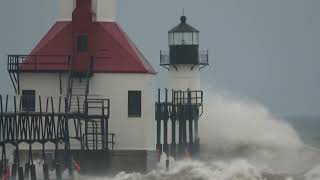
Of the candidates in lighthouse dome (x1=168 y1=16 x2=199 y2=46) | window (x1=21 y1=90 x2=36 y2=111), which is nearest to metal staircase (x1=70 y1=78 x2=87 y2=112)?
window (x1=21 y1=90 x2=36 y2=111)

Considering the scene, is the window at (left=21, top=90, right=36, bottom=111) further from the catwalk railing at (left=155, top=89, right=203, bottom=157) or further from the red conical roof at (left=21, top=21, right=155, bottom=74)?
the catwalk railing at (left=155, top=89, right=203, bottom=157)

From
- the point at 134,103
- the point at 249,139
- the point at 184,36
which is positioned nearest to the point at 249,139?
the point at 249,139

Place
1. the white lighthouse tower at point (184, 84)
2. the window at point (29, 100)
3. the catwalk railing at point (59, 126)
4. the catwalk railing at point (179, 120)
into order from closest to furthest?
the catwalk railing at point (59, 126), the window at point (29, 100), the catwalk railing at point (179, 120), the white lighthouse tower at point (184, 84)

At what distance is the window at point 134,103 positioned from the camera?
5656 cm

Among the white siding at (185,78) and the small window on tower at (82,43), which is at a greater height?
the small window on tower at (82,43)

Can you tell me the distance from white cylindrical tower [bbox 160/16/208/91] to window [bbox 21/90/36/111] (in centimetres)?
1433

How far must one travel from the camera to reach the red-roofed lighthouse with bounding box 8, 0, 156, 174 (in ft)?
185

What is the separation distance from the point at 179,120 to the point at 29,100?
1345 centimetres

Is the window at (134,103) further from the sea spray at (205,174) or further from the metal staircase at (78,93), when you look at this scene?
the sea spray at (205,174)

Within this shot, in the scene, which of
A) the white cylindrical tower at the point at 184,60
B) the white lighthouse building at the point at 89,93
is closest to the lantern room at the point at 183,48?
the white cylindrical tower at the point at 184,60

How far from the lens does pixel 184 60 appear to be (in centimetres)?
6956

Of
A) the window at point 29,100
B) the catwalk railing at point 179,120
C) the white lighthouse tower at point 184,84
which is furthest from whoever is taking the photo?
the white lighthouse tower at point 184,84

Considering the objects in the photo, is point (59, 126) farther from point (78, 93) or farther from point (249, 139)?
point (249, 139)

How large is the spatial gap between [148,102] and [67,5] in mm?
6580
